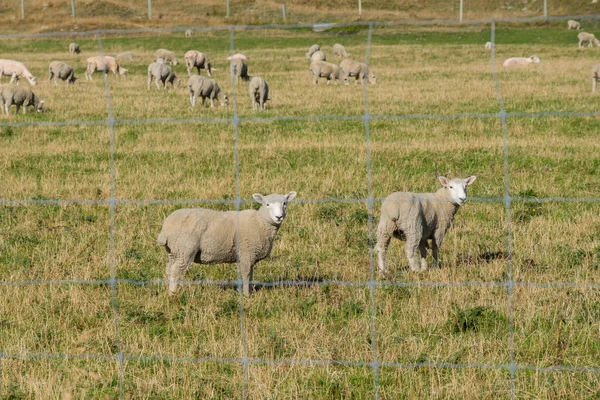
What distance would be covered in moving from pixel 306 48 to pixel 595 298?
134 feet

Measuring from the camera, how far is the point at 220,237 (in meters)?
7.58

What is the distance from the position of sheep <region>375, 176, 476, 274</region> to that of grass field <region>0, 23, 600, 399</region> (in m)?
0.21

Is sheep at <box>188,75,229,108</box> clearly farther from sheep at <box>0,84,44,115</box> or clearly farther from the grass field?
sheep at <box>0,84,44,115</box>

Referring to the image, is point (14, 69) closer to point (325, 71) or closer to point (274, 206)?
point (325, 71)

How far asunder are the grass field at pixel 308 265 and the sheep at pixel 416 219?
215 millimetres

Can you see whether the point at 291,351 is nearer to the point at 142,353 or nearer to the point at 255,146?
the point at 142,353

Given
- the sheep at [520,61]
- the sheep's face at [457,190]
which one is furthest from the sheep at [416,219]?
the sheep at [520,61]

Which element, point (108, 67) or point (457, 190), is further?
point (108, 67)

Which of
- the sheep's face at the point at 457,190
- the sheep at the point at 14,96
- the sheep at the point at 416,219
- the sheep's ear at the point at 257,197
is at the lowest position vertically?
the sheep at the point at 416,219

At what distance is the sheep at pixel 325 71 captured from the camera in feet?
97.6

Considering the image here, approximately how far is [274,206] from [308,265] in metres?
1.15

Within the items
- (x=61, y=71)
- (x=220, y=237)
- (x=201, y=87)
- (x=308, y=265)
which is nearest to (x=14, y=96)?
(x=201, y=87)

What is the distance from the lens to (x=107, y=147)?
15.8 meters

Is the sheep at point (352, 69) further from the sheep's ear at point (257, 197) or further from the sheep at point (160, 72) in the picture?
the sheep's ear at point (257, 197)
